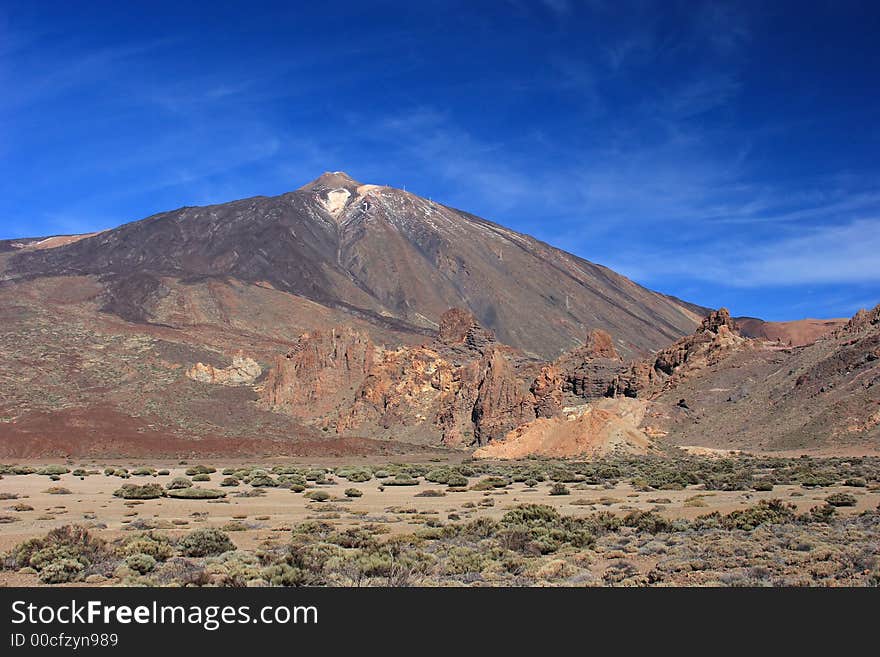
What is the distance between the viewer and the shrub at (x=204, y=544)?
14.2 m

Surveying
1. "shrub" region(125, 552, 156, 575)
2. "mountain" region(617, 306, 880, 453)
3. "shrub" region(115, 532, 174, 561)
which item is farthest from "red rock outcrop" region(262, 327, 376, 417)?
"shrub" region(125, 552, 156, 575)

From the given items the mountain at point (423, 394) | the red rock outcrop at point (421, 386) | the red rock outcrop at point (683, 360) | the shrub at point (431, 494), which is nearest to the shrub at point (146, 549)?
the shrub at point (431, 494)

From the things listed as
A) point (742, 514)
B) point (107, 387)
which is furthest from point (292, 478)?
point (107, 387)

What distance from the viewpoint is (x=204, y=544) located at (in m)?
14.5

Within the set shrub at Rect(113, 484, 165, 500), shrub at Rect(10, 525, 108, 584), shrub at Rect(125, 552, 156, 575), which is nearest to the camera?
shrub at Rect(10, 525, 108, 584)

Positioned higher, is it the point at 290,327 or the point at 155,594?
the point at 290,327

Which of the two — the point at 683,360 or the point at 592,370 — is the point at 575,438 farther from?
the point at 683,360

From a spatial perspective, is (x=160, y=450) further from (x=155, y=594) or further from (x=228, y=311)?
(x=228, y=311)

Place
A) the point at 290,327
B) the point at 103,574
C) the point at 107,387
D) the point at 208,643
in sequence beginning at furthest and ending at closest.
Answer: the point at 290,327 < the point at 107,387 < the point at 103,574 < the point at 208,643

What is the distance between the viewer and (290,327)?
160750 mm

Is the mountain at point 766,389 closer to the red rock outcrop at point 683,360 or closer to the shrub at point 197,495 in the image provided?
the red rock outcrop at point 683,360

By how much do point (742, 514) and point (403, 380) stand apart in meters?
61.0

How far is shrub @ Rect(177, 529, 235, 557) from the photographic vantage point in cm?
1416

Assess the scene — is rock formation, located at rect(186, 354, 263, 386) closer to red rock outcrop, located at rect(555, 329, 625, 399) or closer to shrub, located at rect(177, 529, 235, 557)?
red rock outcrop, located at rect(555, 329, 625, 399)
